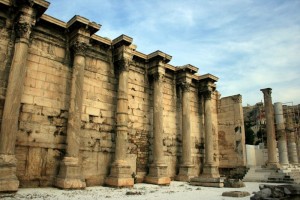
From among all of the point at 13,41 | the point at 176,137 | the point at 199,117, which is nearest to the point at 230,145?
the point at 199,117

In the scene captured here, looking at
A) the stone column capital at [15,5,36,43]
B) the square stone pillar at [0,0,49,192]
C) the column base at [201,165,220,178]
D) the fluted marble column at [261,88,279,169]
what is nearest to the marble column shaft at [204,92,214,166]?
the column base at [201,165,220,178]

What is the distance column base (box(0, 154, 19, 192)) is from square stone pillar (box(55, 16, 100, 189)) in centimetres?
155

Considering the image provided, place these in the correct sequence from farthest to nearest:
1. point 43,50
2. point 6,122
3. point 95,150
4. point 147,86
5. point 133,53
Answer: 1. point 147,86
2. point 133,53
3. point 95,150
4. point 43,50
5. point 6,122

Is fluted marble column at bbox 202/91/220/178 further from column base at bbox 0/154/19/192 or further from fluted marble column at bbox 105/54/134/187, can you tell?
column base at bbox 0/154/19/192

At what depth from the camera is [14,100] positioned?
25.5ft

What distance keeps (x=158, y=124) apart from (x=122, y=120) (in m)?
2.12

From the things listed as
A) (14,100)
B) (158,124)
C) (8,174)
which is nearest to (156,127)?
(158,124)

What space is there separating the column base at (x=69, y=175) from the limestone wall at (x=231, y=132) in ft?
33.8

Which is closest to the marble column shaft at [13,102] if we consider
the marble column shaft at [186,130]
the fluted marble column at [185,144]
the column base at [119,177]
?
the column base at [119,177]

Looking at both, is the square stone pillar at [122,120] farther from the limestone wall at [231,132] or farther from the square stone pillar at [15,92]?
the limestone wall at [231,132]

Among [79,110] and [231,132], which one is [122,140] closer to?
[79,110]

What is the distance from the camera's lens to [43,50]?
373 inches

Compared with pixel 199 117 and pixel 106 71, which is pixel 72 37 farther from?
pixel 199 117

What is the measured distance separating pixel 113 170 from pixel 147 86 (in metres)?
4.69
